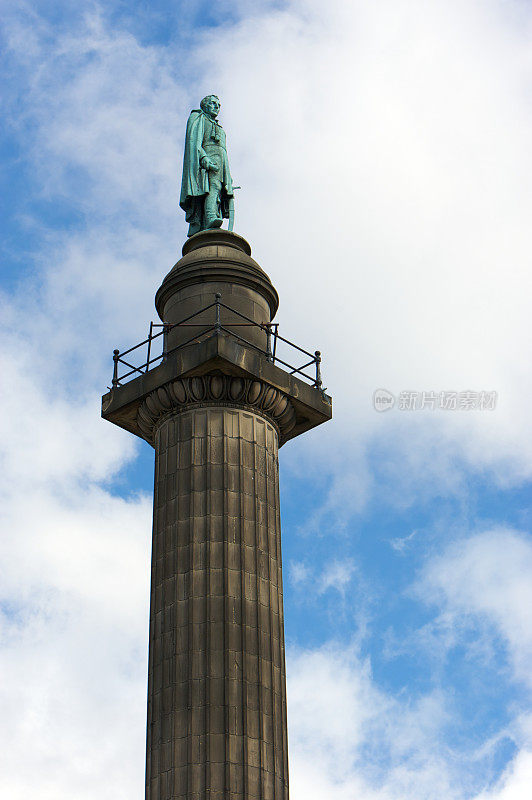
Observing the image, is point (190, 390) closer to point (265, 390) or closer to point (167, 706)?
point (265, 390)

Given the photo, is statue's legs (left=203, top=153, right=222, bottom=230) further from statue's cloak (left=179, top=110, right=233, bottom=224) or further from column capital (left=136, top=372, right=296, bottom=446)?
column capital (left=136, top=372, right=296, bottom=446)

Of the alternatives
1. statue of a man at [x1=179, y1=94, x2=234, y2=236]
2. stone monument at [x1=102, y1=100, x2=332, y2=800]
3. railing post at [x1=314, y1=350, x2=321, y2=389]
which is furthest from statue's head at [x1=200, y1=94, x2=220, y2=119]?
railing post at [x1=314, y1=350, x2=321, y2=389]

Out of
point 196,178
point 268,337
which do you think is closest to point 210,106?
point 196,178

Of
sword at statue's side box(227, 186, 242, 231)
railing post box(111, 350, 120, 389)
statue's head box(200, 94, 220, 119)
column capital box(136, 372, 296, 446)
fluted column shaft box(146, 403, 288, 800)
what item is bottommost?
fluted column shaft box(146, 403, 288, 800)

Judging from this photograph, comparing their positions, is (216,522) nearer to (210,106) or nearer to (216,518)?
(216,518)

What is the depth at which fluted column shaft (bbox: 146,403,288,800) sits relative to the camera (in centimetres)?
3052

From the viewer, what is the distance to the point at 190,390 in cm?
3547

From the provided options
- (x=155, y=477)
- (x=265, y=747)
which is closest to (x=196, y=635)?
(x=265, y=747)

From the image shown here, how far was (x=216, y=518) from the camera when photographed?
3375 centimetres

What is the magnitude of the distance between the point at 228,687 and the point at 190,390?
923cm

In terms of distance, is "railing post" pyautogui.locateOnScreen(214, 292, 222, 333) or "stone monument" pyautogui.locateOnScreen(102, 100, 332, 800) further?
"railing post" pyautogui.locateOnScreen(214, 292, 222, 333)

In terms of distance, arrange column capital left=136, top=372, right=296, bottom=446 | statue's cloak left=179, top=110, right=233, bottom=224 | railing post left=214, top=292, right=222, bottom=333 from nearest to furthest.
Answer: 1. column capital left=136, top=372, right=296, bottom=446
2. railing post left=214, top=292, right=222, bottom=333
3. statue's cloak left=179, top=110, right=233, bottom=224

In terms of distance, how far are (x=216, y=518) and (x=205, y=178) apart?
48.5ft

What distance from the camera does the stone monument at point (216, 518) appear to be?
3080cm
